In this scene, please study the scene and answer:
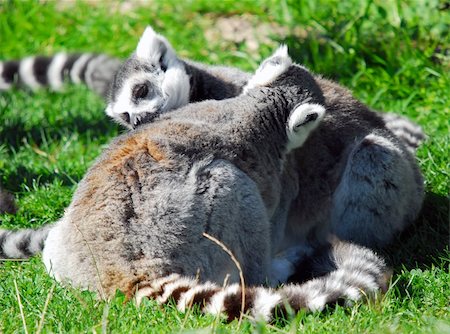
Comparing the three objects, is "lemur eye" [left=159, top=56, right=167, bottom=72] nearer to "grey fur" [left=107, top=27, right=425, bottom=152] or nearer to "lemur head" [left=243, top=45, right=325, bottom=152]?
"grey fur" [left=107, top=27, right=425, bottom=152]

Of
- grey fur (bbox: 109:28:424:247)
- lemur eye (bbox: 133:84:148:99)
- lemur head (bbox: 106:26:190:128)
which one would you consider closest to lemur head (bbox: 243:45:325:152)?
grey fur (bbox: 109:28:424:247)

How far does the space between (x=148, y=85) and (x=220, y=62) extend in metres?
2.43

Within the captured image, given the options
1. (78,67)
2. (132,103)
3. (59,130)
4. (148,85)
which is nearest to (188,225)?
(132,103)

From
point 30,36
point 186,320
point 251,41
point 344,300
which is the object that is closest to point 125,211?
point 186,320

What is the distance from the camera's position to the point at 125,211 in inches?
174

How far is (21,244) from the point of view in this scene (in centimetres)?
523

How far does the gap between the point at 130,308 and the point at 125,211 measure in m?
0.52

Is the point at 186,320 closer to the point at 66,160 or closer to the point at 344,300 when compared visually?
the point at 344,300

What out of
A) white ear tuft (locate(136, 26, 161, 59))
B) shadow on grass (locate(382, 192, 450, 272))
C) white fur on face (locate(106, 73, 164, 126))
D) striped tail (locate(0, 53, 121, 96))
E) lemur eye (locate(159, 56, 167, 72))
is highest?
white ear tuft (locate(136, 26, 161, 59))

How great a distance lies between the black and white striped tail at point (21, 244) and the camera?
5.21 m

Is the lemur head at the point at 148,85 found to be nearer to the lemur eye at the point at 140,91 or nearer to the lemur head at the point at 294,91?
the lemur eye at the point at 140,91

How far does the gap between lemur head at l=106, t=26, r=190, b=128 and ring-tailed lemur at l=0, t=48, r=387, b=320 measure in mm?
860

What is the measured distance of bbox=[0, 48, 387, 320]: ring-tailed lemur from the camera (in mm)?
4273

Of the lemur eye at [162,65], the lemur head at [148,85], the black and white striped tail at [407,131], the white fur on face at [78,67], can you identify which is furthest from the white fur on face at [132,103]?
the white fur on face at [78,67]
